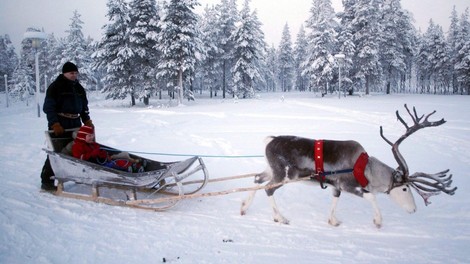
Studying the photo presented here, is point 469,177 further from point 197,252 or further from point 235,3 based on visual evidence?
point 235,3

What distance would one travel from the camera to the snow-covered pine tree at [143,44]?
2902cm

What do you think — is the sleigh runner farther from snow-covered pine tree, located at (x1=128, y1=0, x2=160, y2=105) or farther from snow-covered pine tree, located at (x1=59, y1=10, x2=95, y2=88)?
snow-covered pine tree, located at (x1=59, y1=10, x2=95, y2=88)

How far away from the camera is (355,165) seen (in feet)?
15.6

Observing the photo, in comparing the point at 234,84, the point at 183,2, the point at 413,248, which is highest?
the point at 183,2

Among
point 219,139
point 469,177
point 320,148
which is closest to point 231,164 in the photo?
point 219,139

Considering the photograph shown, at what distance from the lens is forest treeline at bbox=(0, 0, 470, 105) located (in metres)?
29.0

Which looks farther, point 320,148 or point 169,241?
point 320,148

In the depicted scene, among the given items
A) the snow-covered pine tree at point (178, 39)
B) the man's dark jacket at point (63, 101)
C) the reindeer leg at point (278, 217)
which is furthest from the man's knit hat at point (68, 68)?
the snow-covered pine tree at point (178, 39)

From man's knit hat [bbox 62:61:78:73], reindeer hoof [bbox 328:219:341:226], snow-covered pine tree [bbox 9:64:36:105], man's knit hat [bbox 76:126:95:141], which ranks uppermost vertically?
snow-covered pine tree [bbox 9:64:36:105]

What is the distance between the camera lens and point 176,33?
95.3 feet

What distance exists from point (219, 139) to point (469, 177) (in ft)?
26.9

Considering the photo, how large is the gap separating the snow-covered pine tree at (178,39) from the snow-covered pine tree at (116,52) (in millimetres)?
A: 3113

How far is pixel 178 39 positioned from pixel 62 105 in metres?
24.0

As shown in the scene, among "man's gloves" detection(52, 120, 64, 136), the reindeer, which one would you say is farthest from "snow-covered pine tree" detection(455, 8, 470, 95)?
"man's gloves" detection(52, 120, 64, 136)
